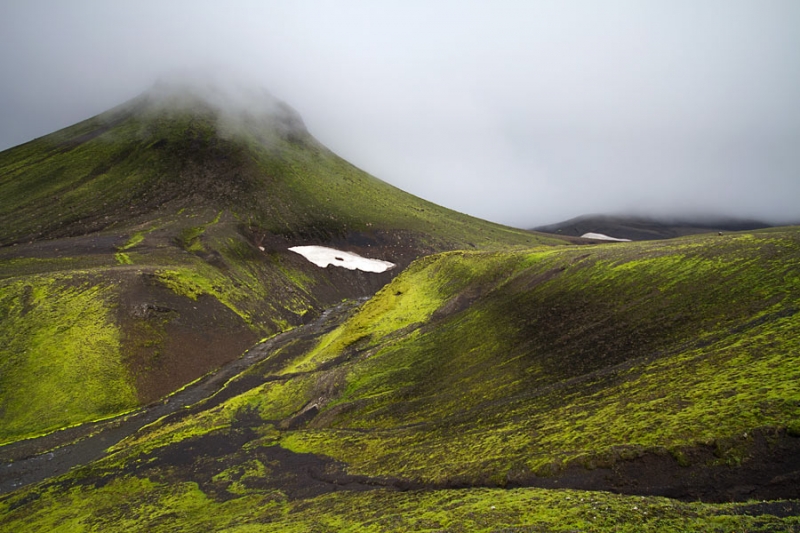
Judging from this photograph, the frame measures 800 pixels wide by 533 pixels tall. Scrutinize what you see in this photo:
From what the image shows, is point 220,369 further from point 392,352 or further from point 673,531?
point 673,531

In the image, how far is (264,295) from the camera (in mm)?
99688

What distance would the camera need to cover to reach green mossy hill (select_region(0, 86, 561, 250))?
13550 cm

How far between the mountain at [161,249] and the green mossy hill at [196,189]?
0.78m

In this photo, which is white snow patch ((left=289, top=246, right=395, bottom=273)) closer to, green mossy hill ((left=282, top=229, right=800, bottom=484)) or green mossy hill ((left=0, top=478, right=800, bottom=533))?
green mossy hill ((left=282, top=229, right=800, bottom=484))

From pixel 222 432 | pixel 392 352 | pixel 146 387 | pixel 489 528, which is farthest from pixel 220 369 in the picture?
pixel 489 528

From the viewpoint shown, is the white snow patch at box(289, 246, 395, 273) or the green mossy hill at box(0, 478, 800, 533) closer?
the green mossy hill at box(0, 478, 800, 533)

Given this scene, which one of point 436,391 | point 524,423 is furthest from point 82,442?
point 524,423

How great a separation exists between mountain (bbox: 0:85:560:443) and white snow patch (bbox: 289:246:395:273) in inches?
113

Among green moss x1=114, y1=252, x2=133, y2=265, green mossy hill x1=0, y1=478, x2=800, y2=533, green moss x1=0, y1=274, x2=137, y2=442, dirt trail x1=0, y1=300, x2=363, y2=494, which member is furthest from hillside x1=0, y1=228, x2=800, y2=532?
green moss x1=114, y1=252, x2=133, y2=265

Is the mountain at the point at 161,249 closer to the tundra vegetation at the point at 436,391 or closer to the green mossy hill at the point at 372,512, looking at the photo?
the tundra vegetation at the point at 436,391

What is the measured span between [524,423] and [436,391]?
1317 cm

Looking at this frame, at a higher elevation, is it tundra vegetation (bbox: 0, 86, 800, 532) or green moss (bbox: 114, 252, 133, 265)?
green moss (bbox: 114, 252, 133, 265)

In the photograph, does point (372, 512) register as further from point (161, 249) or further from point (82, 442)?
point (161, 249)

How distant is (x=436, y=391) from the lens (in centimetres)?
4078
